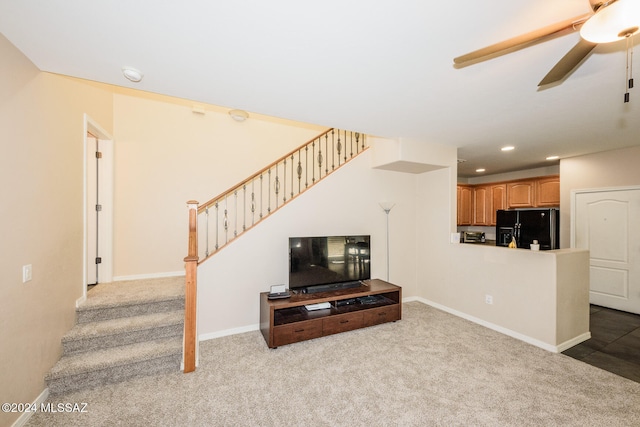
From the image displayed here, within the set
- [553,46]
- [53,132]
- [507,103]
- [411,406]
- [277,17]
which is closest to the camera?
[277,17]

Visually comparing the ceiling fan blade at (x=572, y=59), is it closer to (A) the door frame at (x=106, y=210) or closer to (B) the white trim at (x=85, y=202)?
(B) the white trim at (x=85, y=202)

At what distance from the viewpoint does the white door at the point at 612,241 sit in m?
4.07

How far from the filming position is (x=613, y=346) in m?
3.05

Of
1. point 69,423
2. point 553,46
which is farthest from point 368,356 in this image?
point 553,46

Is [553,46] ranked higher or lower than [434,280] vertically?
higher

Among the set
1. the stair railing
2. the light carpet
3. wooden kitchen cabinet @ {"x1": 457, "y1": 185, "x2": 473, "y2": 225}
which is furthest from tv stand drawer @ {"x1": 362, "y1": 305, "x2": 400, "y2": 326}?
wooden kitchen cabinet @ {"x1": 457, "y1": 185, "x2": 473, "y2": 225}

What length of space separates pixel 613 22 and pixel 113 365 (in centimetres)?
413

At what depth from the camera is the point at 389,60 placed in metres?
1.82

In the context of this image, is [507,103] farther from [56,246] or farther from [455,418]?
[56,246]

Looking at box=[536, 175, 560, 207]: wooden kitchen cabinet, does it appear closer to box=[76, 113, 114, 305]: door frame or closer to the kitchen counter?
the kitchen counter

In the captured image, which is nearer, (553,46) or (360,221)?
(553,46)

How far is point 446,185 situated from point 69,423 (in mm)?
5032

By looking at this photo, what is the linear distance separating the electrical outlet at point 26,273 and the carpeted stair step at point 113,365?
911mm

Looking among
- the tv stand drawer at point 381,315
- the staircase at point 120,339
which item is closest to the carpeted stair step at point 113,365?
the staircase at point 120,339
